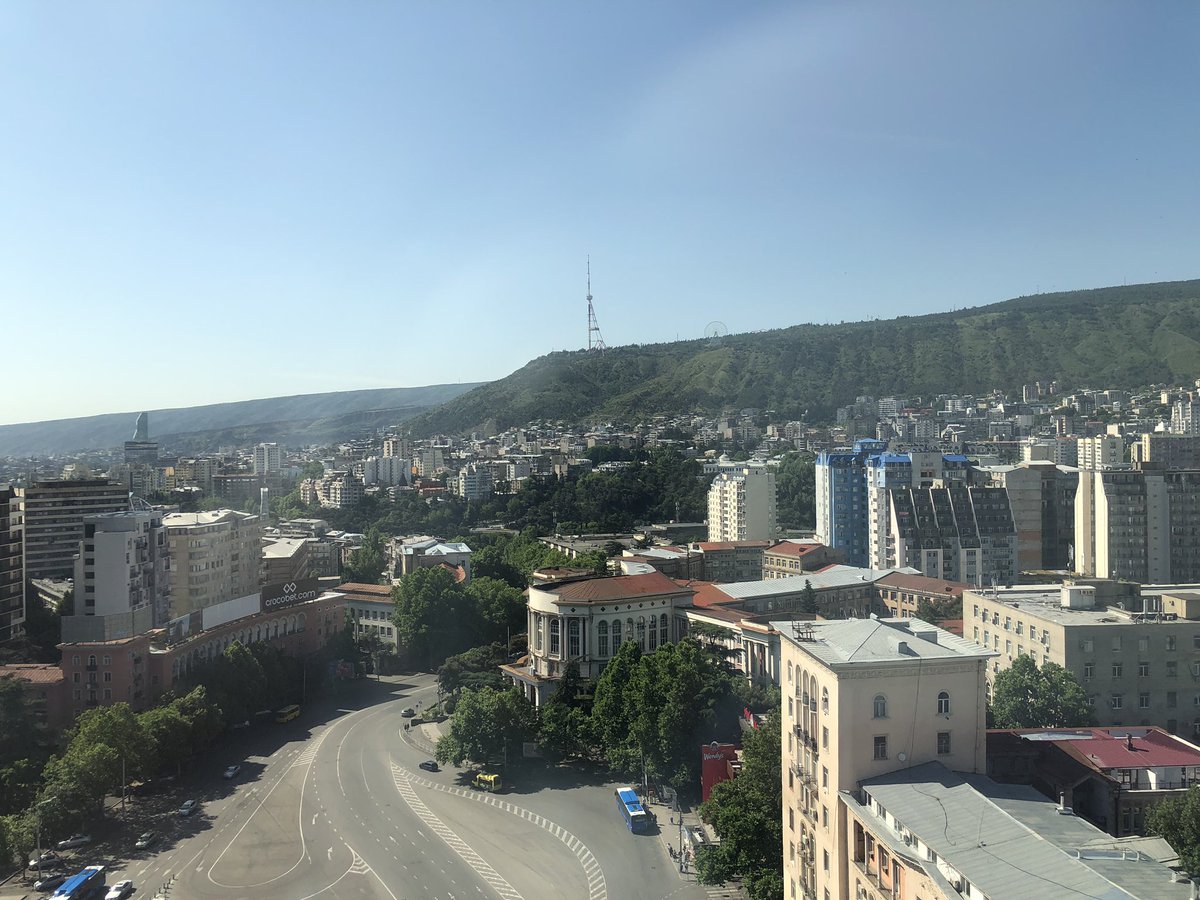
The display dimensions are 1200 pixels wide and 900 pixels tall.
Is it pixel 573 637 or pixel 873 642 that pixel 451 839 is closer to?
pixel 573 637

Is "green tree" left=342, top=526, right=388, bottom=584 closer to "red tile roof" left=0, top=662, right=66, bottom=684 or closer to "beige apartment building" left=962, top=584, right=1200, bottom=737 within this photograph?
"red tile roof" left=0, top=662, right=66, bottom=684

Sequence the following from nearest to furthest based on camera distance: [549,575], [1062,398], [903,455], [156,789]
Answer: [156,789], [549,575], [903,455], [1062,398]

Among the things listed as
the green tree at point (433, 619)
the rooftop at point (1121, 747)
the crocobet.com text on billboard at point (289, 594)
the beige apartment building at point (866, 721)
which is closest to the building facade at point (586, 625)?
the green tree at point (433, 619)

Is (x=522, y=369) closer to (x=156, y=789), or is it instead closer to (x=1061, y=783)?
(x=156, y=789)

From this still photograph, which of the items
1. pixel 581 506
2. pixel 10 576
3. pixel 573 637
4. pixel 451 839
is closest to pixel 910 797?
pixel 451 839

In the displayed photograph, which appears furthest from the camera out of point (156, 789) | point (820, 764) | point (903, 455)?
point (903, 455)

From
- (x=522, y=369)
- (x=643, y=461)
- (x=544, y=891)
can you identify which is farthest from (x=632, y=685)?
(x=522, y=369)

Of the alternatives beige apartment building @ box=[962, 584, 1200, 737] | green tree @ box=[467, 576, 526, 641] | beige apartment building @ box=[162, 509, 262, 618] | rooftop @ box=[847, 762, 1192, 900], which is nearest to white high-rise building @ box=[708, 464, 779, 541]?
green tree @ box=[467, 576, 526, 641]
